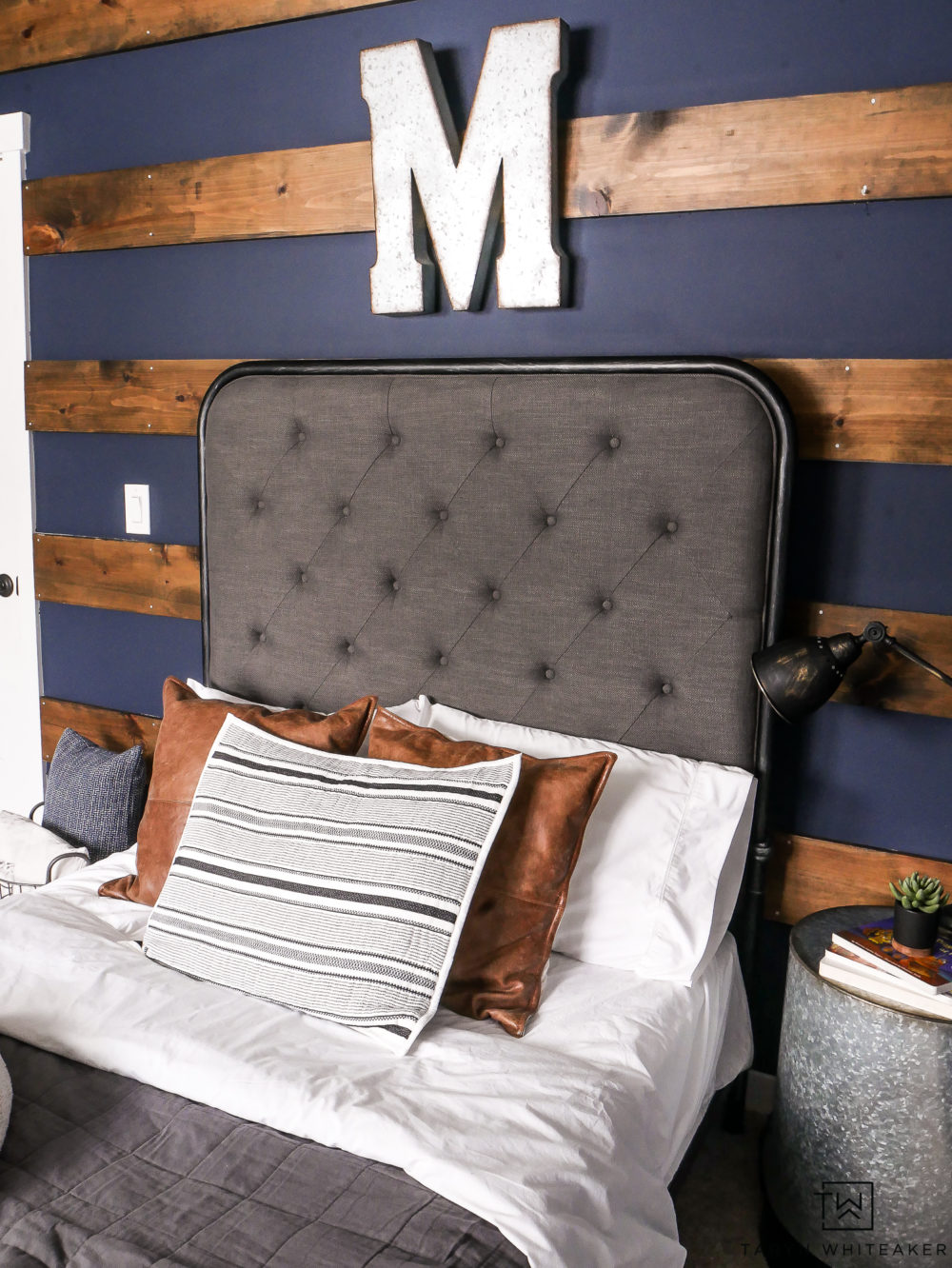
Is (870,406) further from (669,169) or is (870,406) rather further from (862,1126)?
(862,1126)

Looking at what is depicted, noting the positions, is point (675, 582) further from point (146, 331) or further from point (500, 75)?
point (146, 331)

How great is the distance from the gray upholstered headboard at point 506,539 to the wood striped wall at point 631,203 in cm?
18

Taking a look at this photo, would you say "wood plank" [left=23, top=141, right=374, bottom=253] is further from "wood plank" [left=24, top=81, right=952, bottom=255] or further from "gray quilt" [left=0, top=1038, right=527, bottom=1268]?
"gray quilt" [left=0, top=1038, right=527, bottom=1268]

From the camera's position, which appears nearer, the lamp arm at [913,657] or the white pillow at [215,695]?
the lamp arm at [913,657]

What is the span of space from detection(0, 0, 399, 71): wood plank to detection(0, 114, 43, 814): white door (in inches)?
7.2

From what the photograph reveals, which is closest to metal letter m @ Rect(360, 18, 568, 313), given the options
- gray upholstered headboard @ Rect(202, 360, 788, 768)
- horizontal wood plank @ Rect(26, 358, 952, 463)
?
gray upholstered headboard @ Rect(202, 360, 788, 768)

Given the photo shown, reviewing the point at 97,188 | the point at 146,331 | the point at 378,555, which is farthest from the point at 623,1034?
the point at 97,188

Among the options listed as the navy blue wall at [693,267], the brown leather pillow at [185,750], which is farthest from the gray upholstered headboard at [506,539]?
the brown leather pillow at [185,750]

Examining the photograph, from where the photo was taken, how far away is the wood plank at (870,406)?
5.61 feet

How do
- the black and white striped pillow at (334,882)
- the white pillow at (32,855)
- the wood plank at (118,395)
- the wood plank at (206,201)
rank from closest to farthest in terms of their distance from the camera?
the black and white striped pillow at (334,882), the wood plank at (206,201), the white pillow at (32,855), the wood plank at (118,395)

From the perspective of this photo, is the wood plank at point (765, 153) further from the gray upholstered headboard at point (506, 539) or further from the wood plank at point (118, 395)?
the wood plank at point (118, 395)

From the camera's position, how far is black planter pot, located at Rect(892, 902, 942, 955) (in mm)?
1550

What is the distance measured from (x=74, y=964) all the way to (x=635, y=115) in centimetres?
172

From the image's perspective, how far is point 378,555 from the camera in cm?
210
